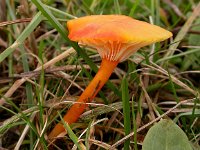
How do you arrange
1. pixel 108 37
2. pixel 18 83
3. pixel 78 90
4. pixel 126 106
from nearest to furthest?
pixel 108 37 < pixel 126 106 < pixel 18 83 < pixel 78 90

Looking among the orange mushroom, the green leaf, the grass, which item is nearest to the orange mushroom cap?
the orange mushroom

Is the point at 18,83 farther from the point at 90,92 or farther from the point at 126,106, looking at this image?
the point at 126,106

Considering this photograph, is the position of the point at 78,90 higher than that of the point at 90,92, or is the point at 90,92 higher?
the point at 90,92

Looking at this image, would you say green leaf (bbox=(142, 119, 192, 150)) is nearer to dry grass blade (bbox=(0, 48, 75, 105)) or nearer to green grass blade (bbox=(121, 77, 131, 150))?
green grass blade (bbox=(121, 77, 131, 150))

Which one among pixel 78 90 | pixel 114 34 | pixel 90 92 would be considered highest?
pixel 114 34

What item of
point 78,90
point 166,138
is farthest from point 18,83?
point 166,138

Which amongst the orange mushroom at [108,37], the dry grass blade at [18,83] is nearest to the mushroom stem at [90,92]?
the orange mushroom at [108,37]

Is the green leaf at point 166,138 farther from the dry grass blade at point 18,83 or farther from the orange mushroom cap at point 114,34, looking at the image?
the dry grass blade at point 18,83
